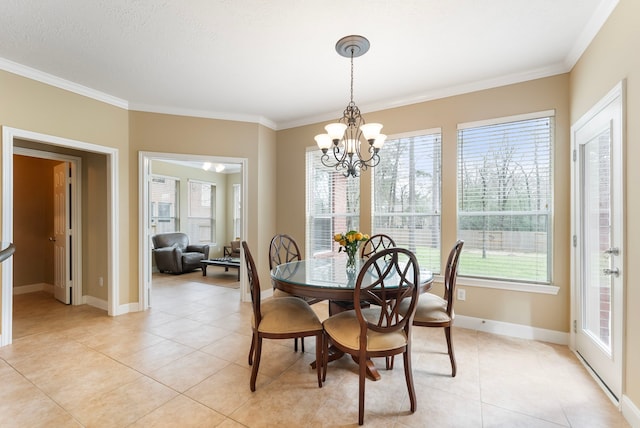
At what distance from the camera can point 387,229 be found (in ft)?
12.6

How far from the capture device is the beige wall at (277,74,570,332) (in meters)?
2.88

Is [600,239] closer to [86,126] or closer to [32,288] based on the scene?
[86,126]

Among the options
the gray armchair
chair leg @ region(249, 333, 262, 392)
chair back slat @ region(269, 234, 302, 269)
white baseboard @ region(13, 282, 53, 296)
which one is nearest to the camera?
chair leg @ region(249, 333, 262, 392)

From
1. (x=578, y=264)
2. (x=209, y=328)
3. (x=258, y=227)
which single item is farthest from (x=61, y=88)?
(x=578, y=264)

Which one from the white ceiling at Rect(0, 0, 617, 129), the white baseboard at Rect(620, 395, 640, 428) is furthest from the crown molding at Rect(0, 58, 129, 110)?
the white baseboard at Rect(620, 395, 640, 428)

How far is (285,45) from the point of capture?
2.55 metres

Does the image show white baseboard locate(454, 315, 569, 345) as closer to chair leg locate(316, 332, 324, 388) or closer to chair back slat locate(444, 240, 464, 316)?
chair back slat locate(444, 240, 464, 316)

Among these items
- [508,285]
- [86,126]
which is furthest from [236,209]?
[508,285]

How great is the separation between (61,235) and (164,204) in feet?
9.74

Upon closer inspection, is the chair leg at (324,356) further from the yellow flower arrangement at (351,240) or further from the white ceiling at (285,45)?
the white ceiling at (285,45)

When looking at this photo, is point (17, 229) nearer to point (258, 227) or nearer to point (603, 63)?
point (258, 227)

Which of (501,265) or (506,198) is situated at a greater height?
(506,198)

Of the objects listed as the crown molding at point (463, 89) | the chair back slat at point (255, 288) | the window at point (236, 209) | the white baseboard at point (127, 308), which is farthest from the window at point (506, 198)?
the window at point (236, 209)

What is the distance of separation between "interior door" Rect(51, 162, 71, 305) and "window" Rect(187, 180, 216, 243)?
3.36 m
